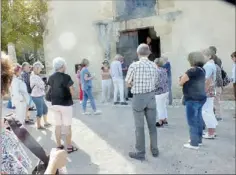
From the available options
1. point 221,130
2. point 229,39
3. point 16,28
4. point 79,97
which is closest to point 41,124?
point 79,97

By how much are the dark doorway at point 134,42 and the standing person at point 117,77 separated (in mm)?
16

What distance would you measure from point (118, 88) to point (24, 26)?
0.81 feet

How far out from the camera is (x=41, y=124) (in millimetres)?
443

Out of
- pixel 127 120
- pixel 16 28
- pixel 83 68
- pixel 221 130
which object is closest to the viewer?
pixel 16 28

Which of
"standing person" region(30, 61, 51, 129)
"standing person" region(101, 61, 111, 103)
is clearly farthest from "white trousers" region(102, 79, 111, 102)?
"standing person" region(30, 61, 51, 129)

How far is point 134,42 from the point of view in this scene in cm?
44

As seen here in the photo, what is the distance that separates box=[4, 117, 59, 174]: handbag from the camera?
1.06ft

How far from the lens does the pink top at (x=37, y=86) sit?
36cm

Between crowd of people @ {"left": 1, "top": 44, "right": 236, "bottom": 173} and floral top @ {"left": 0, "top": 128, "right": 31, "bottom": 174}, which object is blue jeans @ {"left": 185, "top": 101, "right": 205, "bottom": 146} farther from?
floral top @ {"left": 0, "top": 128, "right": 31, "bottom": 174}

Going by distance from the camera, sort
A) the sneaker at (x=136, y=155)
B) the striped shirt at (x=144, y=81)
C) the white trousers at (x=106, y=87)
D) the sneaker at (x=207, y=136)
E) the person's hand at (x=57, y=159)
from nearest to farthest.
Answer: the person's hand at (x=57, y=159) < the white trousers at (x=106, y=87) < the striped shirt at (x=144, y=81) < the sneaker at (x=136, y=155) < the sneaker at (x=207, y=136)

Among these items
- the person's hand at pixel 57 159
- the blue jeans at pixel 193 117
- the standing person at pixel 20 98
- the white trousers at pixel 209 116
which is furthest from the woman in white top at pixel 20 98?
the white trousers at pixel 209 116

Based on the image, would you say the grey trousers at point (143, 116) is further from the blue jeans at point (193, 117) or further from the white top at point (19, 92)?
the white top at point (19, 92)

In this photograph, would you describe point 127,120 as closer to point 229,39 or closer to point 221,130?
point 229,39

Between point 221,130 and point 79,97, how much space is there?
0.73 metres
